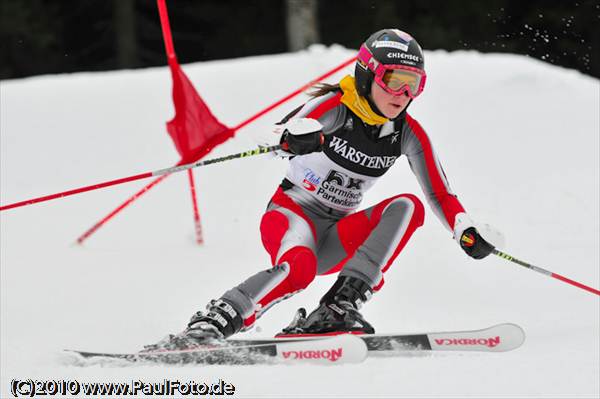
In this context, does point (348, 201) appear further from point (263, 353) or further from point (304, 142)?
point (263, 353)

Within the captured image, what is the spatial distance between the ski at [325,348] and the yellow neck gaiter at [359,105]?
0.95 meters

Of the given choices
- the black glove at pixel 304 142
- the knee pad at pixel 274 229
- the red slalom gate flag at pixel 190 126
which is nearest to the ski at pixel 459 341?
the knee pad at pixel 274 229

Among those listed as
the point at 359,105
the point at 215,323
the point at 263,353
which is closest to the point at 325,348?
the point at 263,353

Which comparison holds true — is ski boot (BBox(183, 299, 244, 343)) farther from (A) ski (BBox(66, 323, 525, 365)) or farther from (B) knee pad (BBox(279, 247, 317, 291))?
(B) knee pad (BBox(279, 247, 317, 291))

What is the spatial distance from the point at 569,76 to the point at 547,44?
27.9 ft

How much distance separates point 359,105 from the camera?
4.06 metres

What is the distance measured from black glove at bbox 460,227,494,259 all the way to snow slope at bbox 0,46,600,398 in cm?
44

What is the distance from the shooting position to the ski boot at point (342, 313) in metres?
3.86

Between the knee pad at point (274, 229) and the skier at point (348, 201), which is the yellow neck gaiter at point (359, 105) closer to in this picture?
the skier at point (348, 201)

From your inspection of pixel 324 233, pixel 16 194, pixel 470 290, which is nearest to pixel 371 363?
pixel 324 233

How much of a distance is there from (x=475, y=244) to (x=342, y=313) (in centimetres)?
64

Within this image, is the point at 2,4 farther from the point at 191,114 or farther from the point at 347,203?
the point at 347,203

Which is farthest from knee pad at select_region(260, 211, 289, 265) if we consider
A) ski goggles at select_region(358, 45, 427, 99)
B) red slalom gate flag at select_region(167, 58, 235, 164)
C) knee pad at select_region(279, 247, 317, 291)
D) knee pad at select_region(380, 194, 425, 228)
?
red slalom gate flag at select_region(167, 58, 235, 164)

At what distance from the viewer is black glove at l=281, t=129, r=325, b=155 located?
3.81 m
